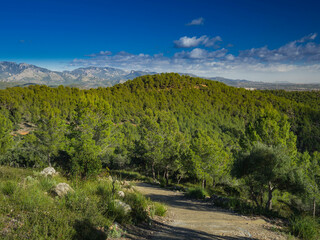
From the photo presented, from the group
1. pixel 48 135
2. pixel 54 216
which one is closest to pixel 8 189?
pixel 54 216

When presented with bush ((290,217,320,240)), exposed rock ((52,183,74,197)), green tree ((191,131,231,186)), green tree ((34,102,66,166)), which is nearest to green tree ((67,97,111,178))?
green tree ((34,102,66,166))

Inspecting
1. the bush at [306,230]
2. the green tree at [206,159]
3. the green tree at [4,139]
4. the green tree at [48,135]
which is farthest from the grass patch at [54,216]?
the green tree at [4,139]

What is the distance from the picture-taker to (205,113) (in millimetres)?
76125

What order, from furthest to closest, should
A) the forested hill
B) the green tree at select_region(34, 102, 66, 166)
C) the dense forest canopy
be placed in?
1. the green tree at select_region(34, 102, 66, 166)
2. the forested hill
3. the dense forest canopy

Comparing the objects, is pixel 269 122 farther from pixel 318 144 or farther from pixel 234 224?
pixel 318 144

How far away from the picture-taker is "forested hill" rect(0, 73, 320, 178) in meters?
21.3

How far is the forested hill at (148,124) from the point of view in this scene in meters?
21.3

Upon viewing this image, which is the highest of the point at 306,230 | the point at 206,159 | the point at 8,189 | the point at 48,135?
the point at 8,189

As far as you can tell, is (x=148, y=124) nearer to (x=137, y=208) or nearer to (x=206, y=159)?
(x=206, y=159)

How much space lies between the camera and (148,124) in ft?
86.2

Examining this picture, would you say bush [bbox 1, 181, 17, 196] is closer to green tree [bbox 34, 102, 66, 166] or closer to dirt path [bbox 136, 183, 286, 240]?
dirt path [bbox 136, 183, 286, 240]

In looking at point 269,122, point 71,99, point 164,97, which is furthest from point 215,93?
point 269,122

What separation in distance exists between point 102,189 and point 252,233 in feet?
18.5

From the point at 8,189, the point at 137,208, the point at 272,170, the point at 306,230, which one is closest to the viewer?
the point at 8,189
